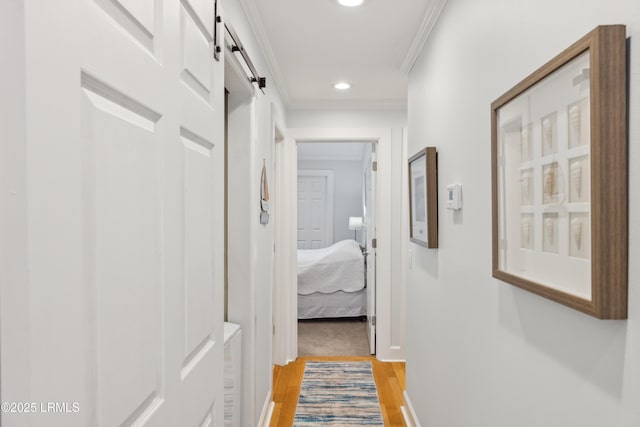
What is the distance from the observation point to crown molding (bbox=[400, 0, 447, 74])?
201 centimetres

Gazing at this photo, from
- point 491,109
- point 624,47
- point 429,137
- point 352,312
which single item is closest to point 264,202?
point 429,137

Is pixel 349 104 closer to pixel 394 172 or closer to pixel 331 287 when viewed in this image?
pixel 394 172

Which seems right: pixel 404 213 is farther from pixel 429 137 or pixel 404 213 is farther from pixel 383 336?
pixel 429 137

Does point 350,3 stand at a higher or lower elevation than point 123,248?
higher

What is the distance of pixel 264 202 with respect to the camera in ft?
8.46

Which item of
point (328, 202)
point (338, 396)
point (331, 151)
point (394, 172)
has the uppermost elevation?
point (331, 151)

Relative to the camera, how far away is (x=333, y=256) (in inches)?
201

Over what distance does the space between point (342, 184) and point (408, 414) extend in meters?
5.03

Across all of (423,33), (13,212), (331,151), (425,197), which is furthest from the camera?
(331,151)

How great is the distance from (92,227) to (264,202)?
196cm

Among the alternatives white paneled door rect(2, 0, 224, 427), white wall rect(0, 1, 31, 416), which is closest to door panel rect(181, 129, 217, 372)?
white paneled door rect(2, 0, 224, 427)

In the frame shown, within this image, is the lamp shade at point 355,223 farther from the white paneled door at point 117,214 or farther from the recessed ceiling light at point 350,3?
the white paneled door at point 117,214

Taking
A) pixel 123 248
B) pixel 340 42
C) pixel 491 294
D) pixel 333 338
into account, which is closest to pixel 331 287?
pixel 333 338

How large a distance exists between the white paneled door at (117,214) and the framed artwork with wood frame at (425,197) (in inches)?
49.7
